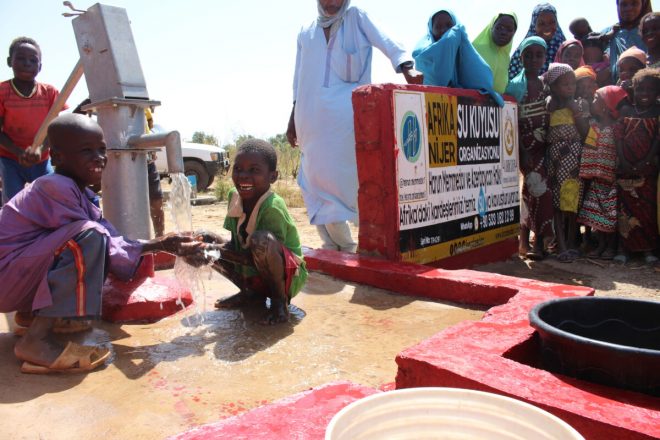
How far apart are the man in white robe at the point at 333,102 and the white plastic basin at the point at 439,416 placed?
3.42 meters

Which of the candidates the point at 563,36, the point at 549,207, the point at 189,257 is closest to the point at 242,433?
the point at 189,257

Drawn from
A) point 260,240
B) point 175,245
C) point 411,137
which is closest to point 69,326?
point 175,245

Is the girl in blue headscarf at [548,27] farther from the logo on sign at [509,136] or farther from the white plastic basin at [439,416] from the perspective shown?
the white plastic basin at [439,416]

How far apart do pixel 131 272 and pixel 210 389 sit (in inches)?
26.0

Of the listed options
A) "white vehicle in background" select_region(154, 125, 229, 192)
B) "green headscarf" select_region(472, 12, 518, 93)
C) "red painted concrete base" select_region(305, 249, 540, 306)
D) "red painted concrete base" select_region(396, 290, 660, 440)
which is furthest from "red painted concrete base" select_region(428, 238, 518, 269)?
"white vehicle in background" select_region(154, 125, 229, 192)

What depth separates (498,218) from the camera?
4.85m

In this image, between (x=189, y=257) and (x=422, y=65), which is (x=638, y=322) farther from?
(x=422, y=65)

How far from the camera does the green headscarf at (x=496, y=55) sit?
5.12 meters

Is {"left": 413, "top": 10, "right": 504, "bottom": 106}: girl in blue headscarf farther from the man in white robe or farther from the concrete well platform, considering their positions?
the concrete well platform

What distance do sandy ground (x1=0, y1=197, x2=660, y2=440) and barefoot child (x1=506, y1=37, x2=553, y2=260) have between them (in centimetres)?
230

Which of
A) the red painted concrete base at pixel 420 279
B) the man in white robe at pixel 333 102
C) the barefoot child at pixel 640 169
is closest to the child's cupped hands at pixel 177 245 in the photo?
the red painted concrete base at pixel 420 279

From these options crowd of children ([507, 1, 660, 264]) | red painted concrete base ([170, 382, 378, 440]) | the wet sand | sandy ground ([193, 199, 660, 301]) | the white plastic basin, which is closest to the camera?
the white plastic basin

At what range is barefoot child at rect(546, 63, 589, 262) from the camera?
16.0 ft

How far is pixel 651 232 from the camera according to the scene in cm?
484
